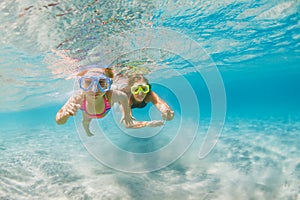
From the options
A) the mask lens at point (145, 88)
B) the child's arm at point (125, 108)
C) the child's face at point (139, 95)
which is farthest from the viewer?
the child's face at point (139, 95)

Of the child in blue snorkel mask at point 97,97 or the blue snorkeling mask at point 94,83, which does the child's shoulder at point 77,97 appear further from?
the blue snorkeling mask at point 94,83

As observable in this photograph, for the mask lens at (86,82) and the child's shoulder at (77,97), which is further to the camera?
the child's shoulder at (77,97)

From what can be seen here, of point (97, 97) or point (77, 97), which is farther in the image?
point (97, 97)

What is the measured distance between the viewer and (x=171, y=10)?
1065cm

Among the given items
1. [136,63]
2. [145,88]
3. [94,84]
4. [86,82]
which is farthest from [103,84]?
[136,63]

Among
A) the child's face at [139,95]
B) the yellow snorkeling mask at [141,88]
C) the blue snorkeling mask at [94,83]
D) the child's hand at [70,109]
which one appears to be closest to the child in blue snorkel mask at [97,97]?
the blue snorkeling mask at [94,83]

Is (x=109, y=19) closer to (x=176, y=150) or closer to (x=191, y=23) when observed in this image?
(x=191, y=23)

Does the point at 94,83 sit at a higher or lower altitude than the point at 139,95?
lower

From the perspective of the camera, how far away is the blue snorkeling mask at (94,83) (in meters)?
6.10

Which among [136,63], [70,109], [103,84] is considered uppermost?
[136,63]

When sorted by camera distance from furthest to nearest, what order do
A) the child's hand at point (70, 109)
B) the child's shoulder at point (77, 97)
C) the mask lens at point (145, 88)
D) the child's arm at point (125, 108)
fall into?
the mask lens at point (145, 88), the child's arm at point (125, 108), the child's shoulder at point (77, 97), the child's hand at point (70, 109)

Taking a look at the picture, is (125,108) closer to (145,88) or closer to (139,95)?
(145,88)

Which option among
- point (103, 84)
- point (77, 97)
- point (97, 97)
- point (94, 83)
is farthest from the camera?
point (97, 97)

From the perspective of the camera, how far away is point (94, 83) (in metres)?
6.10
